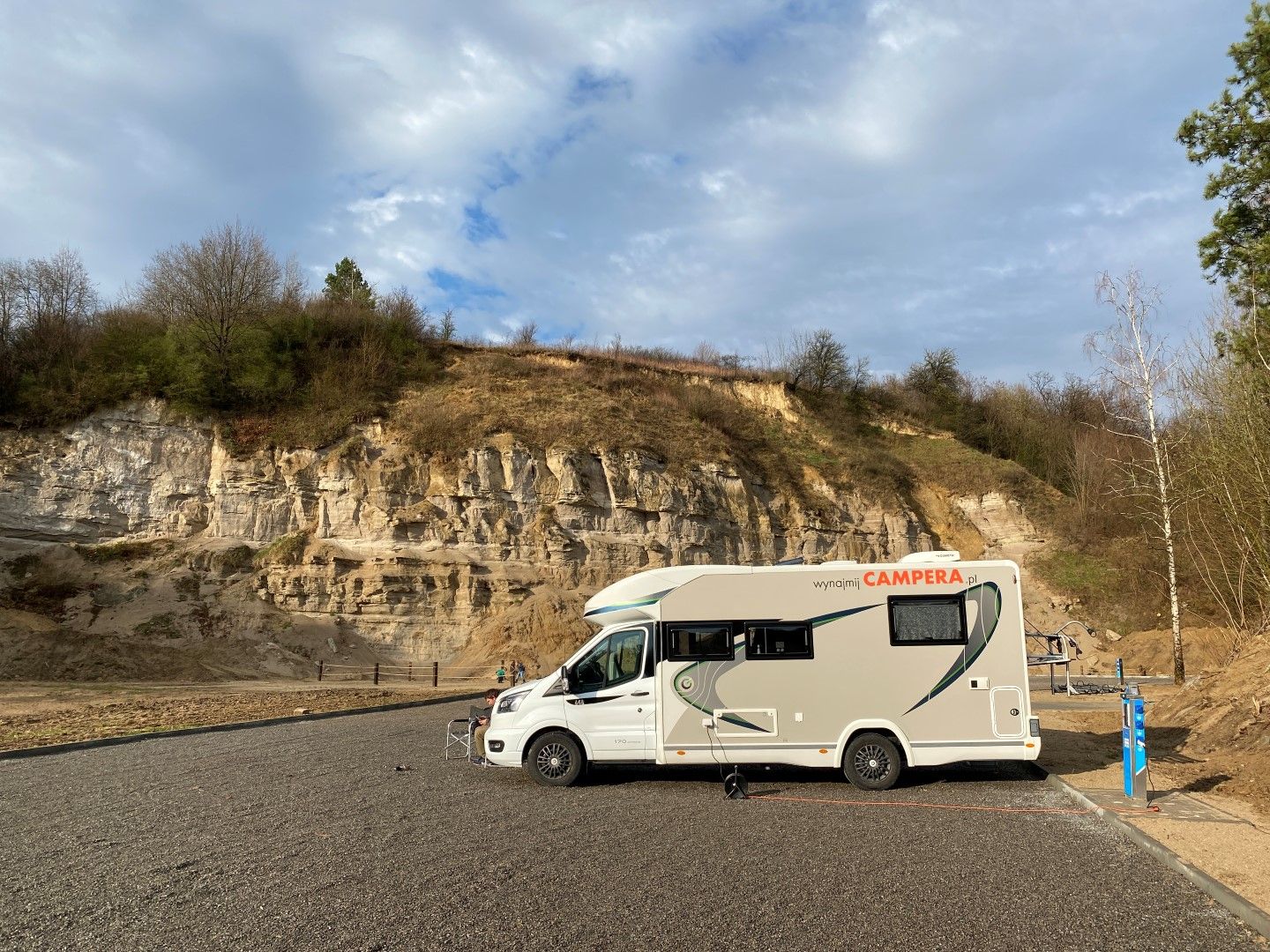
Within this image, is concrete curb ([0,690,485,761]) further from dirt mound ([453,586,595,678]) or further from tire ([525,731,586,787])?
dirt mound ([453,586,595,678])

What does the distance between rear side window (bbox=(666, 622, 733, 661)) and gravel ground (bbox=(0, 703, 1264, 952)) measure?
5.66ft

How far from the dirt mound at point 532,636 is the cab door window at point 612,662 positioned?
22059 millimetres

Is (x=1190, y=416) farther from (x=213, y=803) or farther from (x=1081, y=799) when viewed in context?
(x=213, y=803)

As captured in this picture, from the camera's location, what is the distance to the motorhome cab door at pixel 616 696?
10430 mm

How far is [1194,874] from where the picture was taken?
249 inches

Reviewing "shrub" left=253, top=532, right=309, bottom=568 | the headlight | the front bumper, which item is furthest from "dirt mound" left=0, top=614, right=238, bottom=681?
the front bumper

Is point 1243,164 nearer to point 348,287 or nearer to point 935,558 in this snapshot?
point 935,558

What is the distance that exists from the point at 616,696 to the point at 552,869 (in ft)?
13.2

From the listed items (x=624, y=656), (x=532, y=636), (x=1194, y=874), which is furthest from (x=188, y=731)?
(x=532, y=636)

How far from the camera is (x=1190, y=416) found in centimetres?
1748

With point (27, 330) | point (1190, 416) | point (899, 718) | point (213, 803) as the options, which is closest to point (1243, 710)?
point (899, 718)

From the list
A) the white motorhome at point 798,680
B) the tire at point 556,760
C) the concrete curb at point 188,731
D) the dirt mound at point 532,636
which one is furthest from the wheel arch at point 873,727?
the dirt mound at point 532,636

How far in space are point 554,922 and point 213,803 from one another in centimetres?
557

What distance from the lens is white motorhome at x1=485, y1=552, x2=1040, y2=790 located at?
33.7 ft
